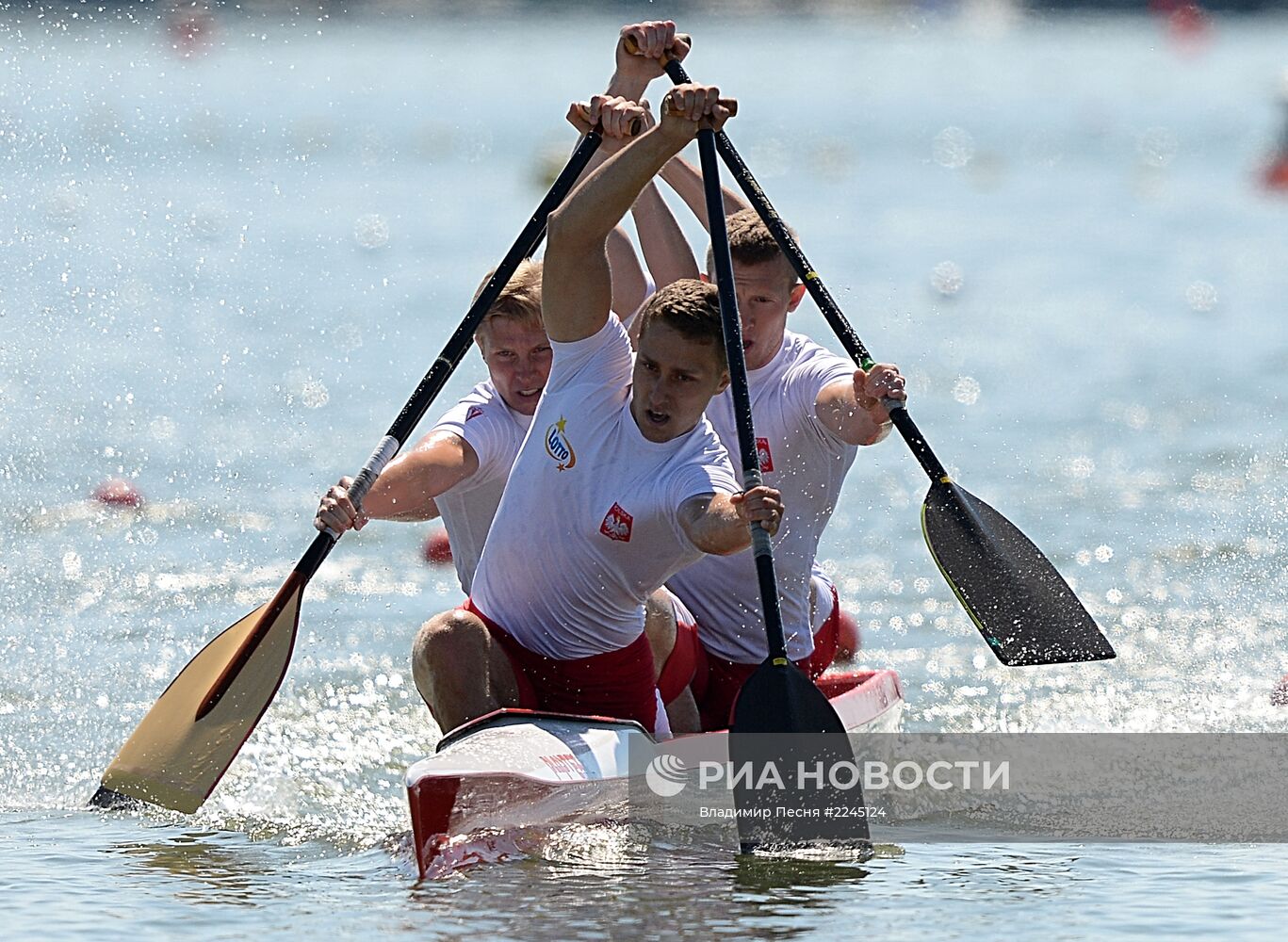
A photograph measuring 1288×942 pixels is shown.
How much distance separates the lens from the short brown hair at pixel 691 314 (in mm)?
5305

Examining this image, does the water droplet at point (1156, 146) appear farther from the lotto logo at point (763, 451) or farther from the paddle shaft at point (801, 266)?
the lotto logo at point (763, 451)

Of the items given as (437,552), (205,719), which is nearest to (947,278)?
(437,552)

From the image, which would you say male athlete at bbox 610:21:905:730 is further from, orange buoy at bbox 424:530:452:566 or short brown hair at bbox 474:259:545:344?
orange buoy at bbox 424:530:452:566

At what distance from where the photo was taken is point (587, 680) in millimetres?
5523

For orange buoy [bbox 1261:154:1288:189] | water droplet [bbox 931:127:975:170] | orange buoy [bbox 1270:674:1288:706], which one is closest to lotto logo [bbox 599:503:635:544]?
orange buoy [bbox 1270:674:1288:706]

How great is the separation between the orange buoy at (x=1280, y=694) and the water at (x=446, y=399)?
9 cm

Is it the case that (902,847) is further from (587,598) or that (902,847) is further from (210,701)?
(210,701)

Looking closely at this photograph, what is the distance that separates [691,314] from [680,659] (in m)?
1.23

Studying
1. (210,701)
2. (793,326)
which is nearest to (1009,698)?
(210,701)

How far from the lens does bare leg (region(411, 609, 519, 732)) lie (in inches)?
210

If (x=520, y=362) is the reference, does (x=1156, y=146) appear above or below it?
above

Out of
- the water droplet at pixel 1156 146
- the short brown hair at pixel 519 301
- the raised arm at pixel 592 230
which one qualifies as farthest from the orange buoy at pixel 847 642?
the water droplet at pixel 1156 146

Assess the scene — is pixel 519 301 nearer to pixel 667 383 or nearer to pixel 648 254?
pixel 648 254

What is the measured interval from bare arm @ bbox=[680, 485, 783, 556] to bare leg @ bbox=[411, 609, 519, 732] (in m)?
0.72
